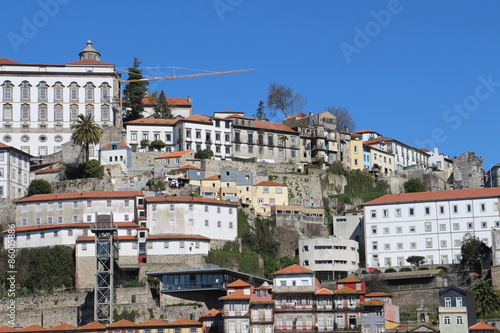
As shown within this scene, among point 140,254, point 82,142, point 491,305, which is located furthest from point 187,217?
point 491,305

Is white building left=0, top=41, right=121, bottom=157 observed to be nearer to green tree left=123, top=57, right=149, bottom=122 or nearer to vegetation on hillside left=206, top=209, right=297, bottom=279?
green tree left=123, top=57, right=149, bottom=122

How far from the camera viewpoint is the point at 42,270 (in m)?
89.4

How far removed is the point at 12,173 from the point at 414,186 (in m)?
47.9

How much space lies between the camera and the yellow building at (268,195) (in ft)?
357

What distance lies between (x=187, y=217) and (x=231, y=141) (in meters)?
28.6

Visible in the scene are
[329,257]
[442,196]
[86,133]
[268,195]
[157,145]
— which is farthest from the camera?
[157,145]

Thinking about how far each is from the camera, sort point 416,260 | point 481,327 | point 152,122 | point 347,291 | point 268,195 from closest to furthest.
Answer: point 481,327 < point 347,291 < point 416,260 < point 268,195 < point 152,122

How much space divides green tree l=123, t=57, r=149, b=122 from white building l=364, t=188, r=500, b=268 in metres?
41.3

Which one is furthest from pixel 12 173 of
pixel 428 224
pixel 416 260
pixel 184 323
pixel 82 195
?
pixel 428 224

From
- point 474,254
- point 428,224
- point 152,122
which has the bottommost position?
point 474,254

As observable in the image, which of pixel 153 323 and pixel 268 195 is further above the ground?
pixel 268 195

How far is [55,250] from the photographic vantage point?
91.0 m

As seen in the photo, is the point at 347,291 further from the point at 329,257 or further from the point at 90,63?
the point at 90,63

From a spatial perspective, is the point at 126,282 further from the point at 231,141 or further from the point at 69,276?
the point at 231,141
